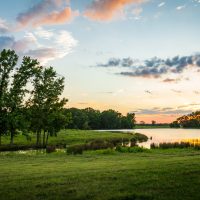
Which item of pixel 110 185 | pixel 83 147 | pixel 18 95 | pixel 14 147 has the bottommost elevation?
pixel 14 147

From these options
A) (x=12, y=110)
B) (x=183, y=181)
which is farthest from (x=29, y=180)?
(x=12, y=110)

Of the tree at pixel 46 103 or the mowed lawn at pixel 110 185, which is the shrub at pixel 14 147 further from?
the mowed lawn at pixel 110 185

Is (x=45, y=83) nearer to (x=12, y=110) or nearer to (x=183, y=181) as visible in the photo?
(x=12, y=110)

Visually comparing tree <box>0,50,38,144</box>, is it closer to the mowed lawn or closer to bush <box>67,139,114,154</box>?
bush <box>67,139,114,154</box>

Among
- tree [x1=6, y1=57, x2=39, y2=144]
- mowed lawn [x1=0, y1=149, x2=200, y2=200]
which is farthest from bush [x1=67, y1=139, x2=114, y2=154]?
mowed lawn [x1=0, y1=149, x2=200, y2=200]

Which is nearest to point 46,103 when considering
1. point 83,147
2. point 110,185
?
point 83,147

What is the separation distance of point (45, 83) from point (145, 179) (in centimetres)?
5515

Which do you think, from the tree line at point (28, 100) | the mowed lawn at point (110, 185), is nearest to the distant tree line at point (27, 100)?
the tree line at point (28, 100)

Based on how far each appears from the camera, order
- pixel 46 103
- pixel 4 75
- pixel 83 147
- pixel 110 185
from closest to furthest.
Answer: pixel 110 185 → pixel 83 147 → pixel 4 75 → pixel 46 103

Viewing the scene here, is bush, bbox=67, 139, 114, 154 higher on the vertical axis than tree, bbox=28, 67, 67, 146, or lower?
lower

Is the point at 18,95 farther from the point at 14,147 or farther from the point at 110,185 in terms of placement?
the point at 110,185

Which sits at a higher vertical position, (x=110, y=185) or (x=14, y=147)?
(x=110, y=185)

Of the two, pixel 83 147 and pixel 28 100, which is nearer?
pixel 83 147

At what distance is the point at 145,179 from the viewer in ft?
55.0
